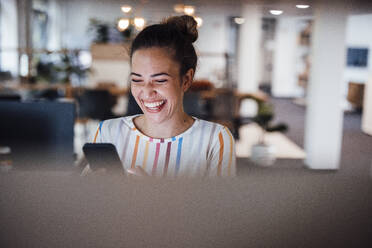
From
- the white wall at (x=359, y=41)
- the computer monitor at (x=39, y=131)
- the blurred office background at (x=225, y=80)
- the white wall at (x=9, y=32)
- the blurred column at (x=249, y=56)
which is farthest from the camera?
the white wall at (x=359, y=41)

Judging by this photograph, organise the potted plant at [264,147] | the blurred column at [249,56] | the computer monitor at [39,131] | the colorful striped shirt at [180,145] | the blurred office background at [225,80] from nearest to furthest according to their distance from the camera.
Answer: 1. the blurred office background at [225,80]
2. the colorful striped shirt at [180,145]
3. the computer monitor at [39,131]
4. the potted plant at [264,147]
5. the blurred column at [249,56]

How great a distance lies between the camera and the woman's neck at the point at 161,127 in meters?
0.96

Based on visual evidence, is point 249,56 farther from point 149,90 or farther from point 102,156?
point 102,156

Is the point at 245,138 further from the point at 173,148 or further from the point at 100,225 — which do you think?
the point at 100,225

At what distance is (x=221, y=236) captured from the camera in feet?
0.90

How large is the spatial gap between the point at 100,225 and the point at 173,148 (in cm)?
65

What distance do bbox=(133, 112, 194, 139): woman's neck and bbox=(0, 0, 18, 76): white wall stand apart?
27.1 ft

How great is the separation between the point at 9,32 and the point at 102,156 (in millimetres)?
9302

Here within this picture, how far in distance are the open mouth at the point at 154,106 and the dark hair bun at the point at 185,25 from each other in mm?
213

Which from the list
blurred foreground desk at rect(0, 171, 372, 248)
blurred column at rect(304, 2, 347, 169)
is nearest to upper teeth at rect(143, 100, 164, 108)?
blurred foreground desk at rect(0, 171, 372, 248)

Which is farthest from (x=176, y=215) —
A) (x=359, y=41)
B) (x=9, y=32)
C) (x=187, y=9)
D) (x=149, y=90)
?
(x=359, y=41)

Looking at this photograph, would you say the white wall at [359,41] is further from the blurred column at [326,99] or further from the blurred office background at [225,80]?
the blurred column at [326,99]

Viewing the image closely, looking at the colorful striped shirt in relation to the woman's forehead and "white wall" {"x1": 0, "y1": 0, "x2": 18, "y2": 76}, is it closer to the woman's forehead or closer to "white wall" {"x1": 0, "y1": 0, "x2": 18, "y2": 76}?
the woman's forehead

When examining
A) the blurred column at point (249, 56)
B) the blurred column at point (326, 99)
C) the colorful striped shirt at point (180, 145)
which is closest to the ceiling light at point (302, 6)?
the colorful striped shirt at point (180, 145)
